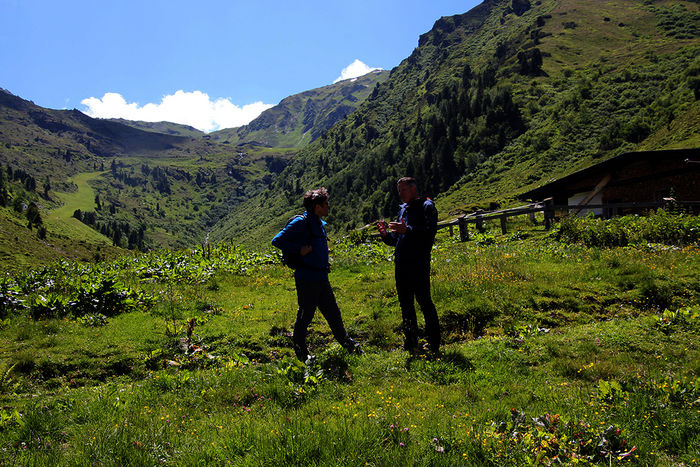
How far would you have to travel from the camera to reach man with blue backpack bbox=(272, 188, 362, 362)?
261 inches

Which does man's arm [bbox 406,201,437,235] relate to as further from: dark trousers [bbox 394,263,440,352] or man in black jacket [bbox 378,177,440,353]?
dark trousers [bbox 394,263,440,352]

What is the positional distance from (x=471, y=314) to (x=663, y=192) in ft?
62.5

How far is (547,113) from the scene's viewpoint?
100625 mm

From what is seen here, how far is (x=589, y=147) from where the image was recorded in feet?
249

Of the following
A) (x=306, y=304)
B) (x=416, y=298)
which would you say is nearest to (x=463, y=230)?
(x=416, y=298)

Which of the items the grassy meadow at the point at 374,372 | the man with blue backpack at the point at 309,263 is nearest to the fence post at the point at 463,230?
the grassy meadow at the point at 374,372

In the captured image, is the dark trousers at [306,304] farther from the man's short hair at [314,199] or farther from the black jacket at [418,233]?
the black jacket at [418,233]

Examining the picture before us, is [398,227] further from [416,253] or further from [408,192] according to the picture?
[408,192]

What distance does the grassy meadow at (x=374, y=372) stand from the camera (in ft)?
12.2

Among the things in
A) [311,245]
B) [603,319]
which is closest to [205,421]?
[311,245]

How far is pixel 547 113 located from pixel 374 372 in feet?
368

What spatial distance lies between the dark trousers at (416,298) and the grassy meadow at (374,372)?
1.29 feet

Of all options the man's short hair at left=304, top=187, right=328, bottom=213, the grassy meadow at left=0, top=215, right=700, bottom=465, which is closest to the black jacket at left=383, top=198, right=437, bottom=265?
the man's short hair at left=304, top=187, right=328, bottom=213

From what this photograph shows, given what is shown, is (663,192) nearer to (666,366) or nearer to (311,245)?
(666,366)
